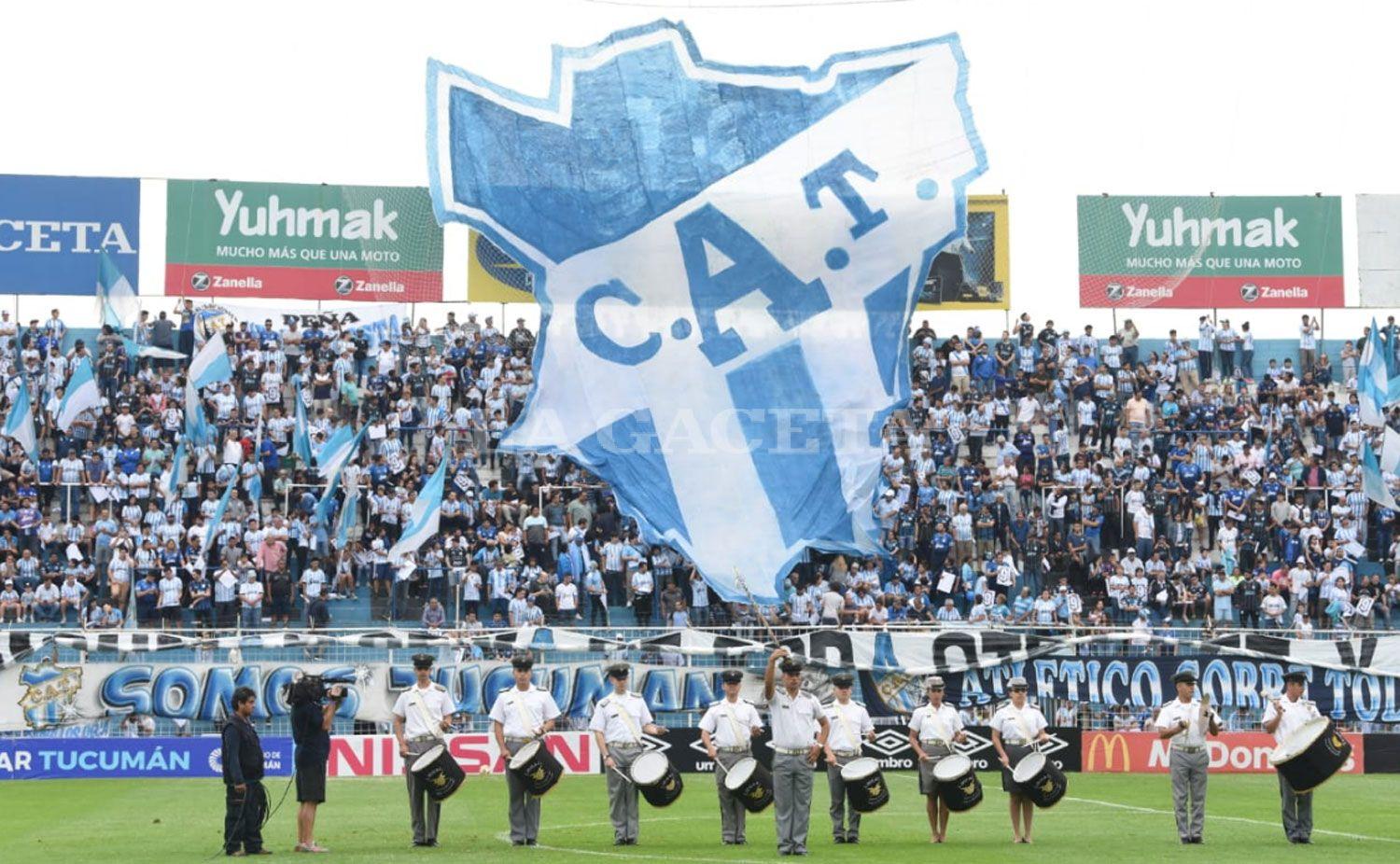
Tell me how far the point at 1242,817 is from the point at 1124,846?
193 inches

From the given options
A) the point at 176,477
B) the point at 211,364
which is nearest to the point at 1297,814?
the point at 176,477

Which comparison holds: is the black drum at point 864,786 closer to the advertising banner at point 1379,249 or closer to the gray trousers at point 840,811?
the gray trousers at point 840,811

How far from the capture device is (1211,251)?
57.1 m

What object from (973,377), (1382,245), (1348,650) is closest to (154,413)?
(973,377)

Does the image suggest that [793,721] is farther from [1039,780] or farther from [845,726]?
[1039,780]

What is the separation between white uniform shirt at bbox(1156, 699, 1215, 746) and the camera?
22.2m

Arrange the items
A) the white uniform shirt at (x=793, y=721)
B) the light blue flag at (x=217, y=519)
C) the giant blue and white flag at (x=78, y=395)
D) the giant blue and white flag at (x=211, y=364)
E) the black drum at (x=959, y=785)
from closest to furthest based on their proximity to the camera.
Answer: the white uniform shirt at (x=793, y=721), the black drum at (x=959, y=785), the light blue flag at (x=217, y=519), the giant blue and white flag at (x=78, y=395), the giant blue and white flag at (x=211, y=364)

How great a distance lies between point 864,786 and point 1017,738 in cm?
227

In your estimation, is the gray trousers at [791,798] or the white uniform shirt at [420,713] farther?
the white uniform shirt at [420,713]

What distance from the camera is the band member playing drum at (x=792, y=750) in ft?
66.6

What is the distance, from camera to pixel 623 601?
133 feet

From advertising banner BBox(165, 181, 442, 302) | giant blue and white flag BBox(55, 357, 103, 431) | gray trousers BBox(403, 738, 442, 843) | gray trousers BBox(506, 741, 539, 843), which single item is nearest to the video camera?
gray trousers BBox(403, 738, 442, 843)

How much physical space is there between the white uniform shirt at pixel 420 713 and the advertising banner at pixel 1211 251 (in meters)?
37.3

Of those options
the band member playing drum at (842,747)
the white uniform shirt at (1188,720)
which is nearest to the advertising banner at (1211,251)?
the white uniform shirt at (1188,720)
